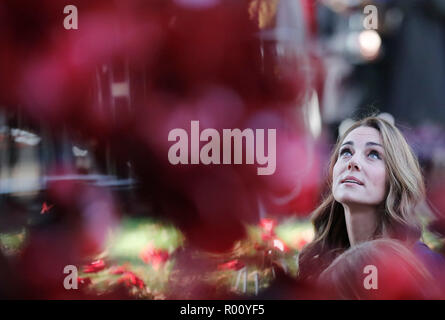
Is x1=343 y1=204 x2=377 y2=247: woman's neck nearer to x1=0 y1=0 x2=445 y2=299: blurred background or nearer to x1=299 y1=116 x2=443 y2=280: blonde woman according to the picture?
x1=299 y1=116 x2=443 y2=280: blonde woman

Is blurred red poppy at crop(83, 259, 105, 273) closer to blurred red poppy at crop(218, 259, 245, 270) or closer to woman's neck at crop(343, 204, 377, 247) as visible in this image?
blurred red poppy at crop(218, 259, 245, 270)

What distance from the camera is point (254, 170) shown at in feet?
7.73

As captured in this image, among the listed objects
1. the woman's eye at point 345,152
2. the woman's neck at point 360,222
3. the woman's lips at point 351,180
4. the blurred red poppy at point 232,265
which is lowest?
→ the blurred red poppy at point 232,265

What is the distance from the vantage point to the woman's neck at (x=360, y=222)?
92.3 inches

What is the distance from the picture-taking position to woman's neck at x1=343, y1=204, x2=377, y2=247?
2.34m

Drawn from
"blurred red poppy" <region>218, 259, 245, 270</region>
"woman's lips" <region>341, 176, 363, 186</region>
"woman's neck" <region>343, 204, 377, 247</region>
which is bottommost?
"blurred red poppy" <region>218, 259, 245, 270</region>

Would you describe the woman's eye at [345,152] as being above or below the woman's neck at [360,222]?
above

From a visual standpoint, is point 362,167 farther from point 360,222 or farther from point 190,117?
point 190,117

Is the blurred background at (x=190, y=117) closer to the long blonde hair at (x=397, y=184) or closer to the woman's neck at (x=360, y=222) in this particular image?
the long blonde hair at (x=397, y=184)

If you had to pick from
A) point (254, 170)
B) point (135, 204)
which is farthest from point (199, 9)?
point (135, 204)

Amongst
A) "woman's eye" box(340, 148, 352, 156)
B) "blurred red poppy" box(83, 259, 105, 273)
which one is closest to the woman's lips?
"woman's eye" box(340, 148, 352, 156)

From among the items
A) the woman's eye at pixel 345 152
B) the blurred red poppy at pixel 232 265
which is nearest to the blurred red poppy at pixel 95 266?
the blurred red poppy at pixel 232 265

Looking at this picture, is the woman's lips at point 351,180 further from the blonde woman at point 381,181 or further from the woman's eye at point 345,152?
the woman's eye at point 345,152

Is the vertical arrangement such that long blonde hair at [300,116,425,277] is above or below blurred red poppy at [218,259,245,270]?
above
